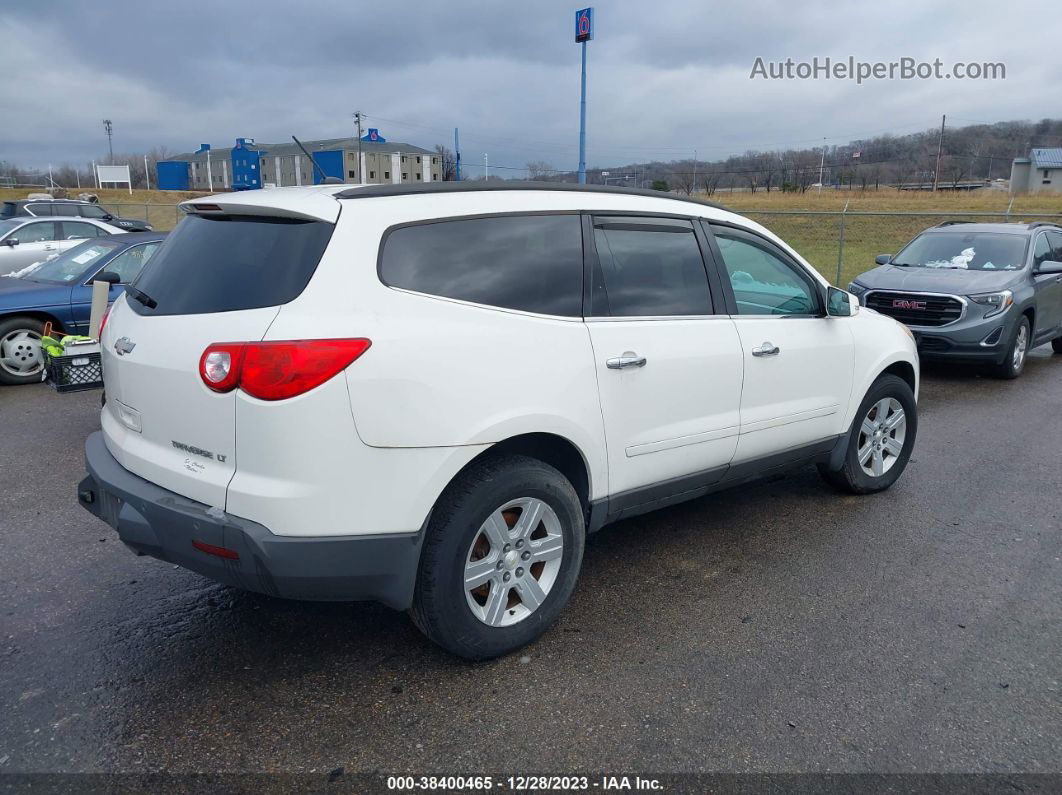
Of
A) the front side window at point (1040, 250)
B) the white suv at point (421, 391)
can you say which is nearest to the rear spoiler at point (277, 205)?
the white suv at point (421, 391)

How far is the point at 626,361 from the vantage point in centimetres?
351

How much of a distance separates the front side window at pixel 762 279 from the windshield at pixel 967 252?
682cm

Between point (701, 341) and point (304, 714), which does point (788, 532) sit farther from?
point (304, 714)

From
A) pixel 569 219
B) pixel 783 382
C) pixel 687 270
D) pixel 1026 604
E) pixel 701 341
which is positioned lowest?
pixel 1026 604

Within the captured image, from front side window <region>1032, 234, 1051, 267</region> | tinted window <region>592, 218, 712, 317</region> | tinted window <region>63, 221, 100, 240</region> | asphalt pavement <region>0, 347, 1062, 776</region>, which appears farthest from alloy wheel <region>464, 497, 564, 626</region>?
tinted window <region>63, 221, 100, 240</region>

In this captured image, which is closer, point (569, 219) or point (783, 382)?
point (569, 219)

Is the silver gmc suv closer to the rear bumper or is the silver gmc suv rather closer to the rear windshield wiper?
the rear bumper

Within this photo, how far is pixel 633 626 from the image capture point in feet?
11.8

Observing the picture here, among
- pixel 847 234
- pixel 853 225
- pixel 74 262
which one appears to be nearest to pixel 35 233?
pixel 74 262

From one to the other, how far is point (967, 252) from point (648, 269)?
8460 millimetres

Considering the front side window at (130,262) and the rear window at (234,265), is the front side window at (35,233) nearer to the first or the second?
the front side window at (130,262)

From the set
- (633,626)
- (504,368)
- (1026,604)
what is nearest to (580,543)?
(633,626)

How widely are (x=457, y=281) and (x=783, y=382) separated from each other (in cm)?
208

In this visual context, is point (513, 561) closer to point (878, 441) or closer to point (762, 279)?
point (762, 279)
